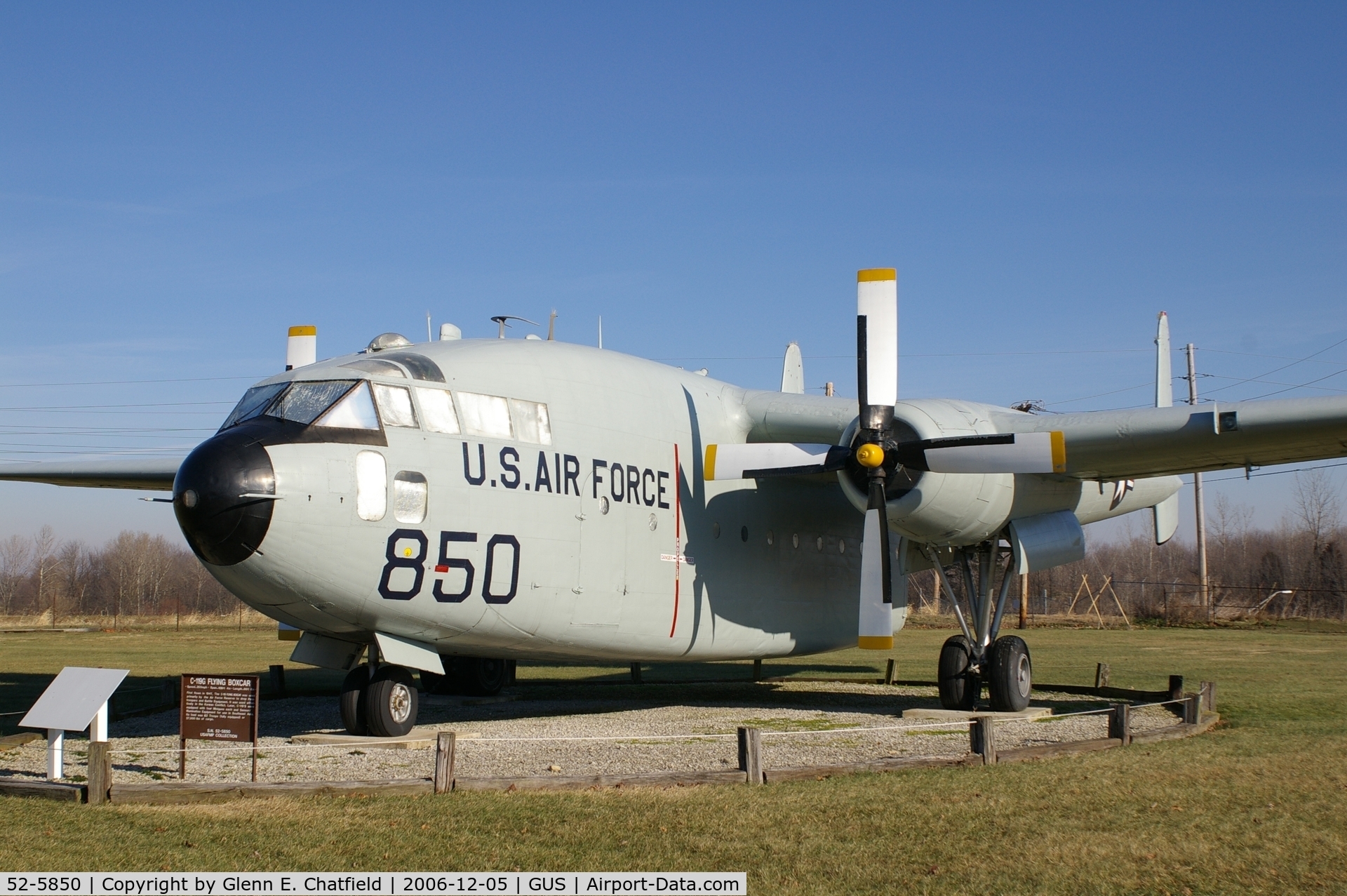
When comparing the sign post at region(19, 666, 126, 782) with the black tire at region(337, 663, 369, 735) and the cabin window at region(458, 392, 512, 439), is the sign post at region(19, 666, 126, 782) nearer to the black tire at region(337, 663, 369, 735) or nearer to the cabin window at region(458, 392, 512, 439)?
the black tire at region(337, 663, 369, 735)

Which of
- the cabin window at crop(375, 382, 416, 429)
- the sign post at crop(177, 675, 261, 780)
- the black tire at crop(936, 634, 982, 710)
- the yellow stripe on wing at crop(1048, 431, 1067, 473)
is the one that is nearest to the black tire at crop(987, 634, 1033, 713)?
the black tire at crop(936, 634, 982, 710)

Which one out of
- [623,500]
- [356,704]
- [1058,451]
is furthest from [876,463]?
[356,704]

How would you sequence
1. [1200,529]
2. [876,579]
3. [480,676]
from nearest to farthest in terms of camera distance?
1. [876,579]
2. [480,676]
3. [1200,529]

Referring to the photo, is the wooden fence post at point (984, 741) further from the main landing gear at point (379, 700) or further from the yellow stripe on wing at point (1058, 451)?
the main landing gear at point (379, 700)

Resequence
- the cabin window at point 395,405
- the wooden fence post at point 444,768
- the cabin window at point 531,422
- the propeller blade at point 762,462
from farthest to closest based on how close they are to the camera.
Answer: the propeller blade at point 762,462
the cabin window at point 531,422
the cabin window at point 395,405
the wooden fence post at point 444,768

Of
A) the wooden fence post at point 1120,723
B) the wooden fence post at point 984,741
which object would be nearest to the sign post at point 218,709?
the wooden fence post at point 984,741

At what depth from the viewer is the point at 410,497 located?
1152 cm

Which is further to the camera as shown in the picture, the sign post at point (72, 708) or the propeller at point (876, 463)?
the propeller at point (876, 463)

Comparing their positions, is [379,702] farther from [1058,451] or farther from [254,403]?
[1058,451]

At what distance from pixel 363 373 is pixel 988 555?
9.81 m

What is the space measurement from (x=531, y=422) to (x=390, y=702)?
3.50 m

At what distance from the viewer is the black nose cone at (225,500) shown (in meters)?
10.4

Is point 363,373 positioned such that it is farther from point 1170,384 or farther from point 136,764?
point 1170,384

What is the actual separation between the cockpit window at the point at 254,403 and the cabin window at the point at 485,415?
1.87 metres
